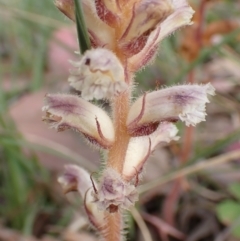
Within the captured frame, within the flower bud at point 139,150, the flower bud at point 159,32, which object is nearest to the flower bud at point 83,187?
the flower bud at point 139,150

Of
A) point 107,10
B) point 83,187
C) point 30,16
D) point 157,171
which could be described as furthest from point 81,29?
point 30,16

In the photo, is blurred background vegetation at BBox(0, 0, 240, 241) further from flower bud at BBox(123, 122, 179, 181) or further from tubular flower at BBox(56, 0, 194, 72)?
tubular flower at BBox(56, 0, 194, 72)

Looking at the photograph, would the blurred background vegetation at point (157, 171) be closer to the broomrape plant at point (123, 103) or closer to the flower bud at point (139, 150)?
the flower bud at point (139, 150)

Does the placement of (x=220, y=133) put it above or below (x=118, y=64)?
below

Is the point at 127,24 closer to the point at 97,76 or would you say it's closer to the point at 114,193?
the point at 97,76

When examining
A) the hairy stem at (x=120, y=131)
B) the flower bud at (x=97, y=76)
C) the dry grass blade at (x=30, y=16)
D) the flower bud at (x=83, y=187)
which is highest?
the flower bud at (x=97, y=76)

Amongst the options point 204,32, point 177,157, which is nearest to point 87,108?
point 204,32

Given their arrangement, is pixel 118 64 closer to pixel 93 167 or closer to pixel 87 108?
pixel 87 108
